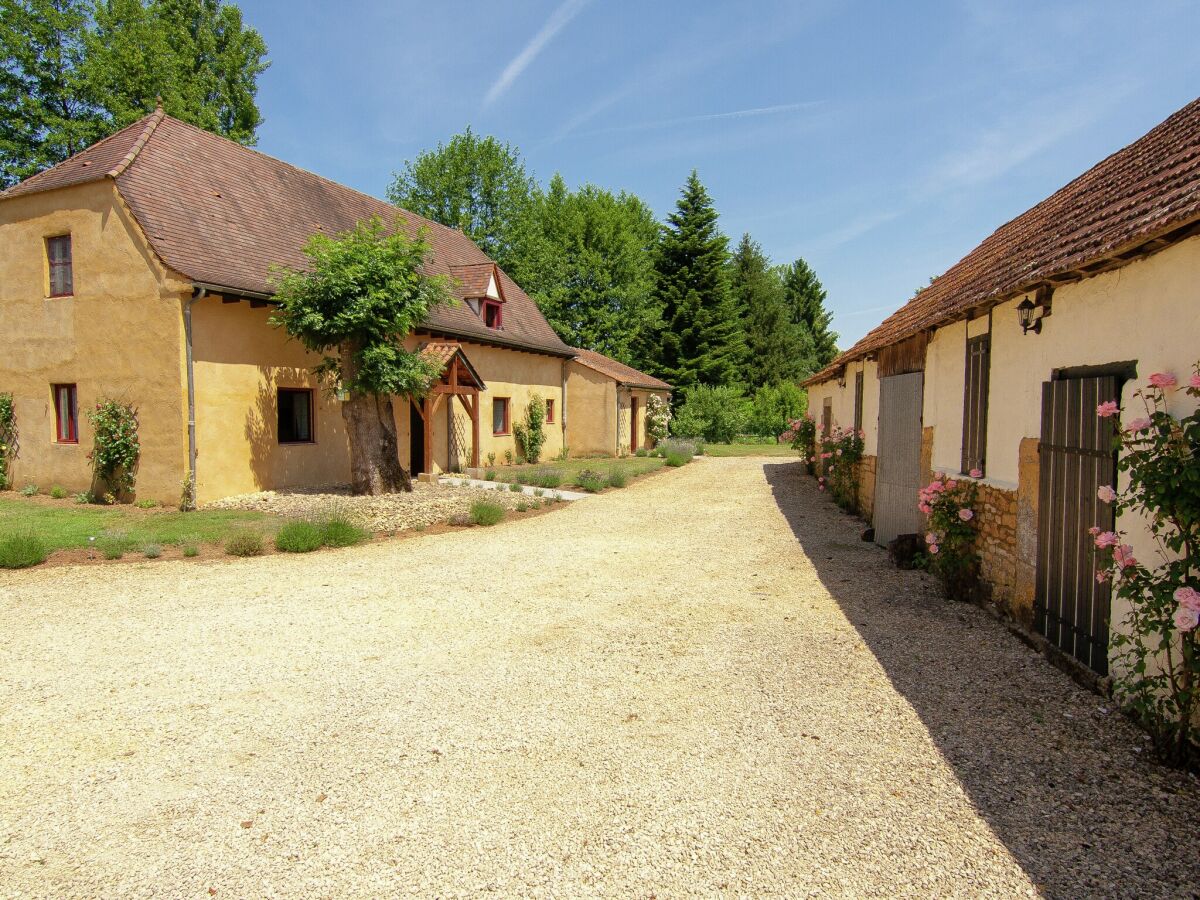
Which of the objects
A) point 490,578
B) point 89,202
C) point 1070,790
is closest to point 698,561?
point 490,578

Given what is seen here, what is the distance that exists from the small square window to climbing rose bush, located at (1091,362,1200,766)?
1432 centimetres

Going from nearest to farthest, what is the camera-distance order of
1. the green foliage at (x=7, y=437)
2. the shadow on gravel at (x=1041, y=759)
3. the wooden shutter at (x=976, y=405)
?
1. the shadow on gravel at (x=1041, y=759)
2. the wooden shutter at (x=976, y=405)
3. the green foliage at (x=7, y=437)

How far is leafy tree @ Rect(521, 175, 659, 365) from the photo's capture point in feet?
129

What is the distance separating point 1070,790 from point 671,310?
37.1 metres

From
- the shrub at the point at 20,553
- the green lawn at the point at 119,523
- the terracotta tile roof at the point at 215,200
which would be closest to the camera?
the shrub at the point at 20,553

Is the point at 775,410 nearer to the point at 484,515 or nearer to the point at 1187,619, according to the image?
the point at 484,515

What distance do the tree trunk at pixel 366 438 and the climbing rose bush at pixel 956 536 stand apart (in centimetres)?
1037

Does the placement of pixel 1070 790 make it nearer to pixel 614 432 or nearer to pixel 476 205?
pixel 614 432

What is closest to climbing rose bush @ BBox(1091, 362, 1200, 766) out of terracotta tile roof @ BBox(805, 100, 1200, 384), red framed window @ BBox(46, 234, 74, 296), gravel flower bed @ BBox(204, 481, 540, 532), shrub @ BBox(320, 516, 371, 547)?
terracotta tile roof @ BBox(805, 100, 1200, 384)

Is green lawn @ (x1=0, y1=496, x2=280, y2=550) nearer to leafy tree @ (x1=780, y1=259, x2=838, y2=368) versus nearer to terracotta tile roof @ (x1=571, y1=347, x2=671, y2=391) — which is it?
terracotta tile roof @ (x1=571, y1=347, x2=671, y2=391)

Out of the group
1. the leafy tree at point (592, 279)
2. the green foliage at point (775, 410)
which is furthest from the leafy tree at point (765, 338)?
the leafy tree at point (592, 279)

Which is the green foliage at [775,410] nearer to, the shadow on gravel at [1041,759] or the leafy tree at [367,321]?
the leafy tree at [367,321]

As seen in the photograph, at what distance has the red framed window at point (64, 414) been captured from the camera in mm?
13969

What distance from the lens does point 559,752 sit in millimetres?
3904
